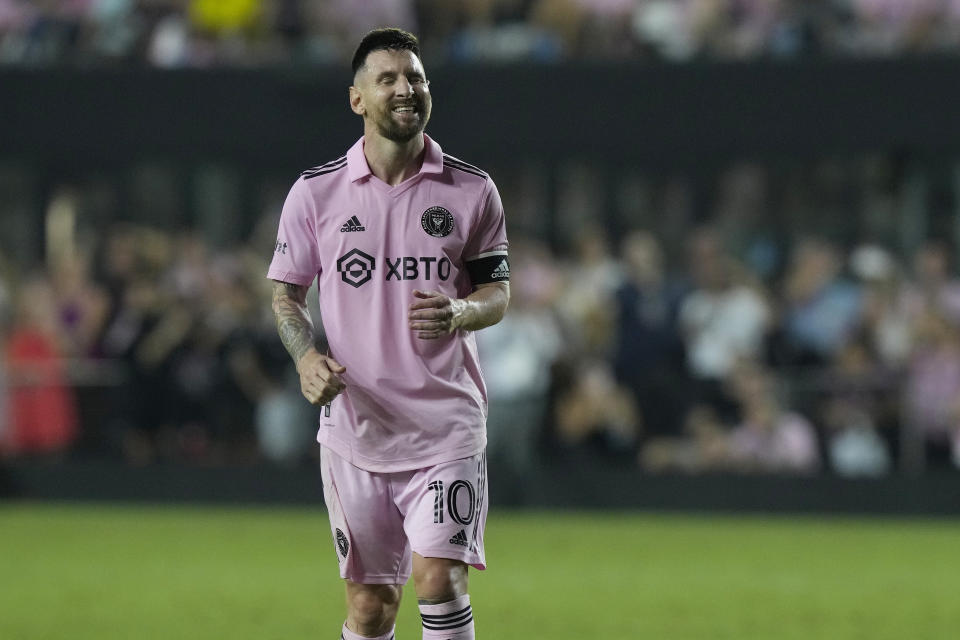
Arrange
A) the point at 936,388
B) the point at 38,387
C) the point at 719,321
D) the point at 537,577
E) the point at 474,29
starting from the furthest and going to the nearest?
the point at 474,29
the point at 38,387
the point at 719,321
the point at 936,388
the point at 537,577

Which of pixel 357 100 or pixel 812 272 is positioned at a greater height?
pixel 357 100

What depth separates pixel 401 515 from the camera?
19.2 ft

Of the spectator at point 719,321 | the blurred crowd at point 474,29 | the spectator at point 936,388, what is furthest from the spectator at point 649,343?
the blurred crowd at point 474,29

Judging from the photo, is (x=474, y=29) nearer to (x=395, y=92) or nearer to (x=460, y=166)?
(x=460, y=166)

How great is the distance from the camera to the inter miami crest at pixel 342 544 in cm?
582

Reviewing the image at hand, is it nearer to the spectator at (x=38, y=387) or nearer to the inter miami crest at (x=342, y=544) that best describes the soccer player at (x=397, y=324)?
the inter miami crest at (x=342, y=544)

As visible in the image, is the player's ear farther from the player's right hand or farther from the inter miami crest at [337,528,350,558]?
the inter miami crest at [337,528,350,558]

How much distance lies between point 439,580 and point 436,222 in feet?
3.94

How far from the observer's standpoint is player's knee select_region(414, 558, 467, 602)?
222 inches

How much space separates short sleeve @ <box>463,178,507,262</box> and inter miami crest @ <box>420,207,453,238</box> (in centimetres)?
11

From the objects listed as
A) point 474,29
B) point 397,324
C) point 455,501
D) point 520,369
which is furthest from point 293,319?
point 474,29

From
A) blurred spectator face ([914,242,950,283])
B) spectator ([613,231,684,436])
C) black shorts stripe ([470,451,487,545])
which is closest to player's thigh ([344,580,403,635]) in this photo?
black shorts stripe ([470,451,487,545])

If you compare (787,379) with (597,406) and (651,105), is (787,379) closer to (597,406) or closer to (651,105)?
(597,406)

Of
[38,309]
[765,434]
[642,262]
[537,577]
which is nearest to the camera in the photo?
[537,577]
